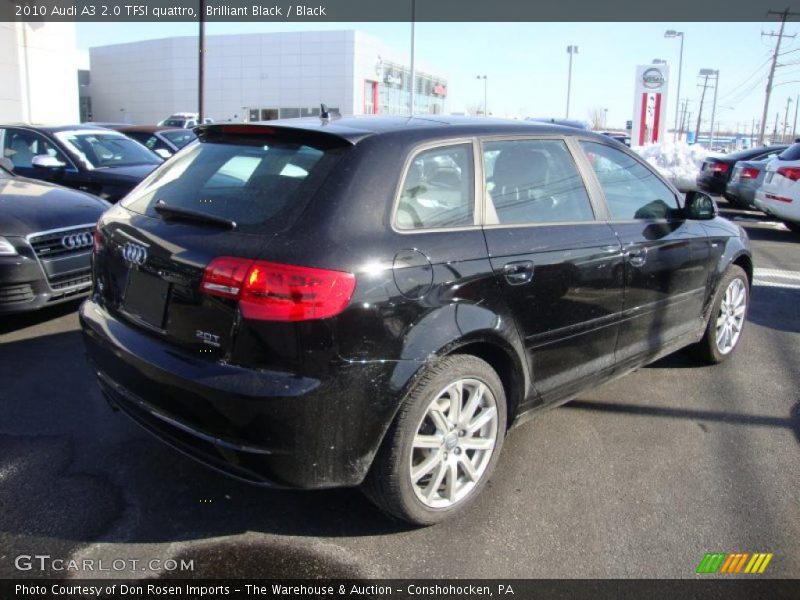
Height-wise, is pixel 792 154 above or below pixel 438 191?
above

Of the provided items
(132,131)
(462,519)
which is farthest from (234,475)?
(132,131)

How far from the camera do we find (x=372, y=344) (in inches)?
101

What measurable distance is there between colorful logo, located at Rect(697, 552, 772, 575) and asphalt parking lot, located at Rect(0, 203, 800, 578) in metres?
0.03

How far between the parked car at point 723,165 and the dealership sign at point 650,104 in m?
7.22

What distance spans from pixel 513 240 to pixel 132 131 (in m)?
14.0

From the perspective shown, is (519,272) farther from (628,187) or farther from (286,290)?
(628,187)

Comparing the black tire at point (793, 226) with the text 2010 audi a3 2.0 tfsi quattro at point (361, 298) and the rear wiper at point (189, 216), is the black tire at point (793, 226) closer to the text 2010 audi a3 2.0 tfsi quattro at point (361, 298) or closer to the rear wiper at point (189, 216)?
the text 2010 audi a3 2.0 tfsi quattro at point (361, 298)

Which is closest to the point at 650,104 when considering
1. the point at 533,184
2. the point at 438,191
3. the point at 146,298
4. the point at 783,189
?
the point at 783,189

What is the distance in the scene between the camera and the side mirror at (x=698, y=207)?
4359 millimetres

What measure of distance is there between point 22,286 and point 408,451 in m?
3.72

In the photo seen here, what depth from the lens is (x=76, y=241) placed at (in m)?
5.45

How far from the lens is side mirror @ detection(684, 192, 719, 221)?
4.36 m

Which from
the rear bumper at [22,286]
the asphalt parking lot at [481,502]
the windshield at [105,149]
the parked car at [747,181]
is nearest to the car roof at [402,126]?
Result: the asphalt parking lot at [481,502]

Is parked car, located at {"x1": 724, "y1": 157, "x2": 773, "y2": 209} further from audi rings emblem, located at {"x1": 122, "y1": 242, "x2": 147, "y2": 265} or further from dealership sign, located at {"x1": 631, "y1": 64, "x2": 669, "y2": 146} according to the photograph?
audi rings emblem, located at {"x1": 122, "y1": 242, "x2": 147, "y2": 265}
